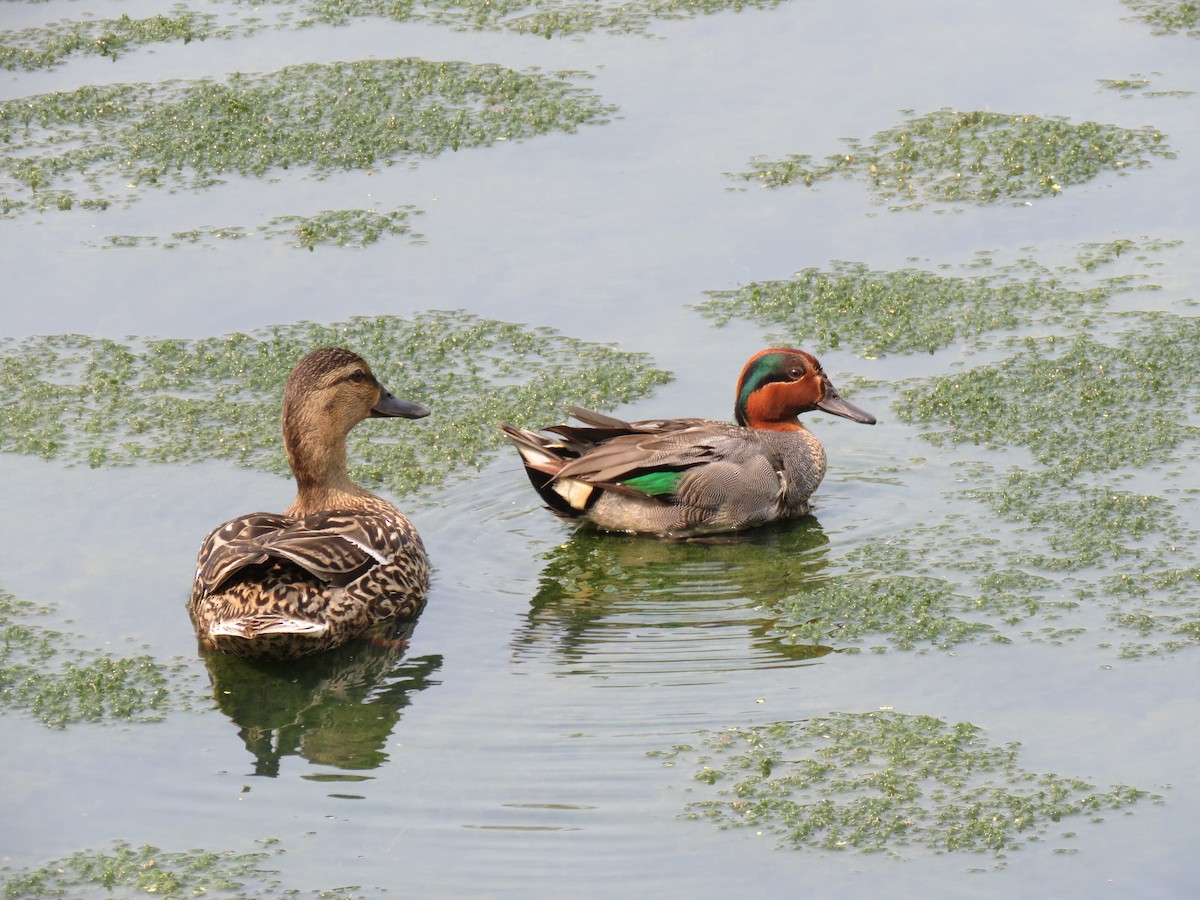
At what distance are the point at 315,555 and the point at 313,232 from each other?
3.89 metres

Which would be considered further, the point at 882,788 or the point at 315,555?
the point at 315,555

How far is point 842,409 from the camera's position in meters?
8.89

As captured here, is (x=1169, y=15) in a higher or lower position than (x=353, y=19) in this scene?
higher

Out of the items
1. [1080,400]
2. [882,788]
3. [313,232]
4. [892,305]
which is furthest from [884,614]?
[313,232]

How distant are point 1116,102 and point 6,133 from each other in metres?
7.01

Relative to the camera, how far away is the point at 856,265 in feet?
33.8

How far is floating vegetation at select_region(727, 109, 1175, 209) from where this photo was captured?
36.4 feet

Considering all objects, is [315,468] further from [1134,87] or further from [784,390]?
[1134,87]

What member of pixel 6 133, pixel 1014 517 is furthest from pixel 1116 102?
pixel 6 133

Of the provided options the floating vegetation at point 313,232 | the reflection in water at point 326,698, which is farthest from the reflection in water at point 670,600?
the floating vegetation at point 313,232

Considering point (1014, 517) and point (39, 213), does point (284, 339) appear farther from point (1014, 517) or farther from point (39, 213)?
point (1014, 517)

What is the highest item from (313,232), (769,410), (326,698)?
(313,232)

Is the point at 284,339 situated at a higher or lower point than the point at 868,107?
lower

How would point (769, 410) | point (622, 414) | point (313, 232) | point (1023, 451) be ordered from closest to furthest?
point (1023, 451) → point (769, 410) → point (622, 414) → point (313, 232)
